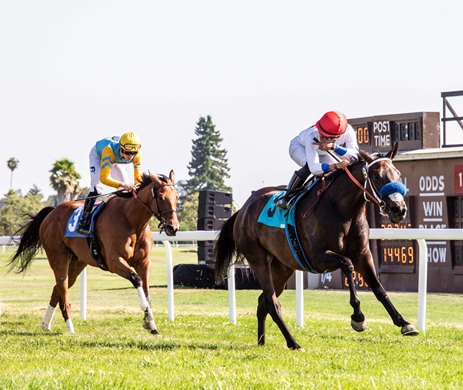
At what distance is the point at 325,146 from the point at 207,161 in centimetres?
9893

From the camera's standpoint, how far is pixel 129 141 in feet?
32.8

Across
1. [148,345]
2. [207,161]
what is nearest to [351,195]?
[148,345]

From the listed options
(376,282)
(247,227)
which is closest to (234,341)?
(247,227)

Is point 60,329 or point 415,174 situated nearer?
point 60,329

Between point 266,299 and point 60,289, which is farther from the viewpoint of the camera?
point 60,289

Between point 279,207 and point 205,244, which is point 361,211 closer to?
point 279,207

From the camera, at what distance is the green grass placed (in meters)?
5.96

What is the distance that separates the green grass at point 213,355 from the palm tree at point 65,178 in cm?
3799

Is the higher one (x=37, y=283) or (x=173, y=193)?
(x=173, y=193)

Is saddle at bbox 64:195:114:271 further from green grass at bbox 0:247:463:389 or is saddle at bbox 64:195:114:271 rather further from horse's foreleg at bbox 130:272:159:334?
horse's foreleg at bbox 130:272:159:334

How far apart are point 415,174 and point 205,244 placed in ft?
13.4

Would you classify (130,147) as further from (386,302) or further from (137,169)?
(386,302)

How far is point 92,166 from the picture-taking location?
1042 cm

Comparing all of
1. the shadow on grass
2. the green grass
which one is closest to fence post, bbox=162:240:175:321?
the green grass
